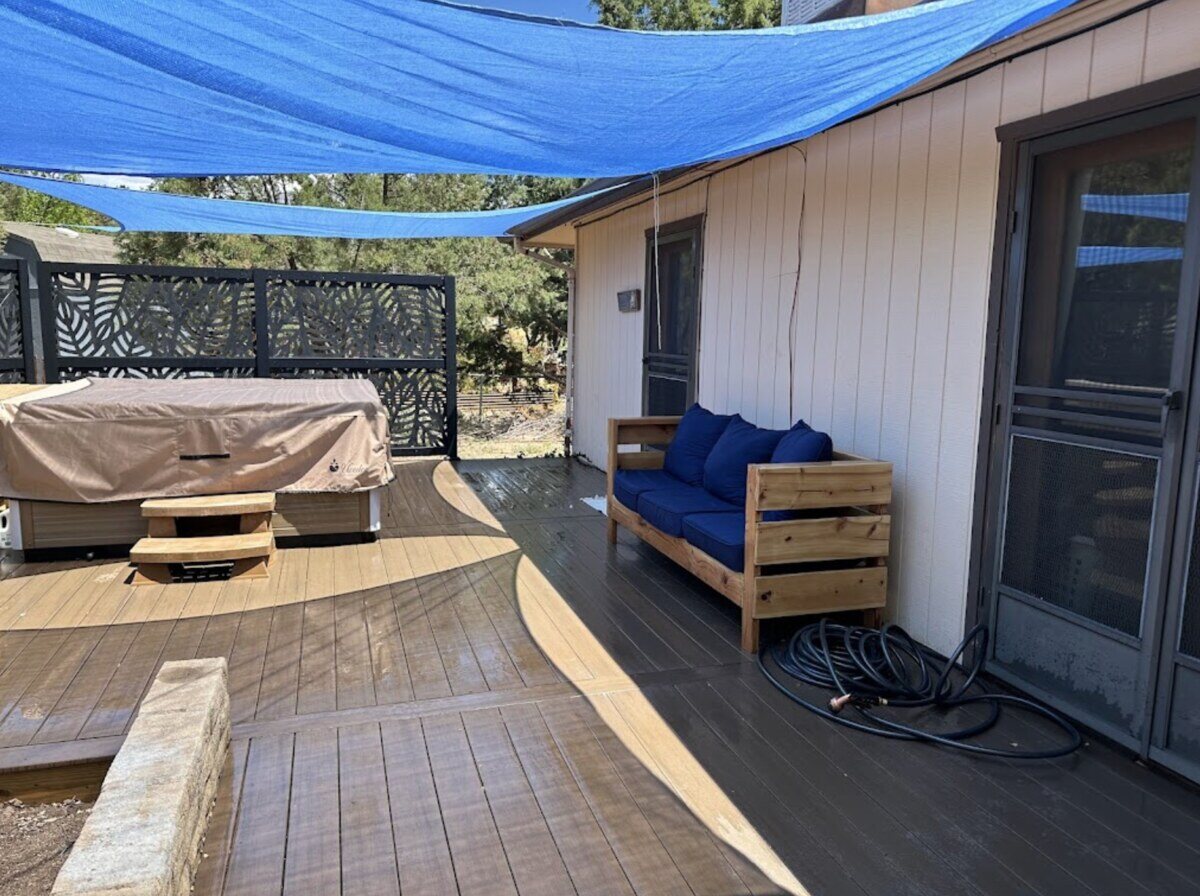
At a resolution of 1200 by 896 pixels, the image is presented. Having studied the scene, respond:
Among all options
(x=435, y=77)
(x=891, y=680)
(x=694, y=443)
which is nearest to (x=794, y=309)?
(x=694, y=443)

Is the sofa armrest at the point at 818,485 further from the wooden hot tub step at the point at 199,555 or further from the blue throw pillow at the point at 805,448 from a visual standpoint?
the wooden hot tub step at the point at 199,555

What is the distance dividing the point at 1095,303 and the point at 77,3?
290cm

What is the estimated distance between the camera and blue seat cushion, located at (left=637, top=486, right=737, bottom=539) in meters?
3.86

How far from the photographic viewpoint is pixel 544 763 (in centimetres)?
239

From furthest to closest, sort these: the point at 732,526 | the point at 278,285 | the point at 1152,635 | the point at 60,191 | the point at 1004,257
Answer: the point at 278,285 → the point at 60,191 → the point at 732,526 → the point at 1004,257 → the point at 1152,635

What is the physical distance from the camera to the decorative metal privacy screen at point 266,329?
688cm

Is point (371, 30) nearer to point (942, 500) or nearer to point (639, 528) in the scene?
point (942, 500)

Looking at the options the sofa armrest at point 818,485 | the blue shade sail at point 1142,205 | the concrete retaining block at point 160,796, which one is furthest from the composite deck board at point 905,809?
the blue shade sail at point 1142,205

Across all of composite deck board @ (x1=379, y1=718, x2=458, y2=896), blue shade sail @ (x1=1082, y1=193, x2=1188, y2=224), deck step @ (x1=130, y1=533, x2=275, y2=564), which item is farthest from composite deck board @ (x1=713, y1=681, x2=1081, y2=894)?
deck step @ (x1=130, y1=533, x2=275, y2=564)

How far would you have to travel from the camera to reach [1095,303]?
253 centimetres

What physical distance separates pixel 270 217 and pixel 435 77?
4765mm

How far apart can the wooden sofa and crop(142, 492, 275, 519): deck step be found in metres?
2.48

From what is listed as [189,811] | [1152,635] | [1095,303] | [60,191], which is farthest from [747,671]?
[60,191]

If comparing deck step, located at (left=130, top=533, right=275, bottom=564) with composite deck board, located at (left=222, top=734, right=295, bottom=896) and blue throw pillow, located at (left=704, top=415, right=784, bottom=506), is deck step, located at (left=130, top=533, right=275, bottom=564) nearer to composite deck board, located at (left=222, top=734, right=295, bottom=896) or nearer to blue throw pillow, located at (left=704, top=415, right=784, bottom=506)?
composite deck board, located at (left=222, top=734, right=295, bottom=896)
